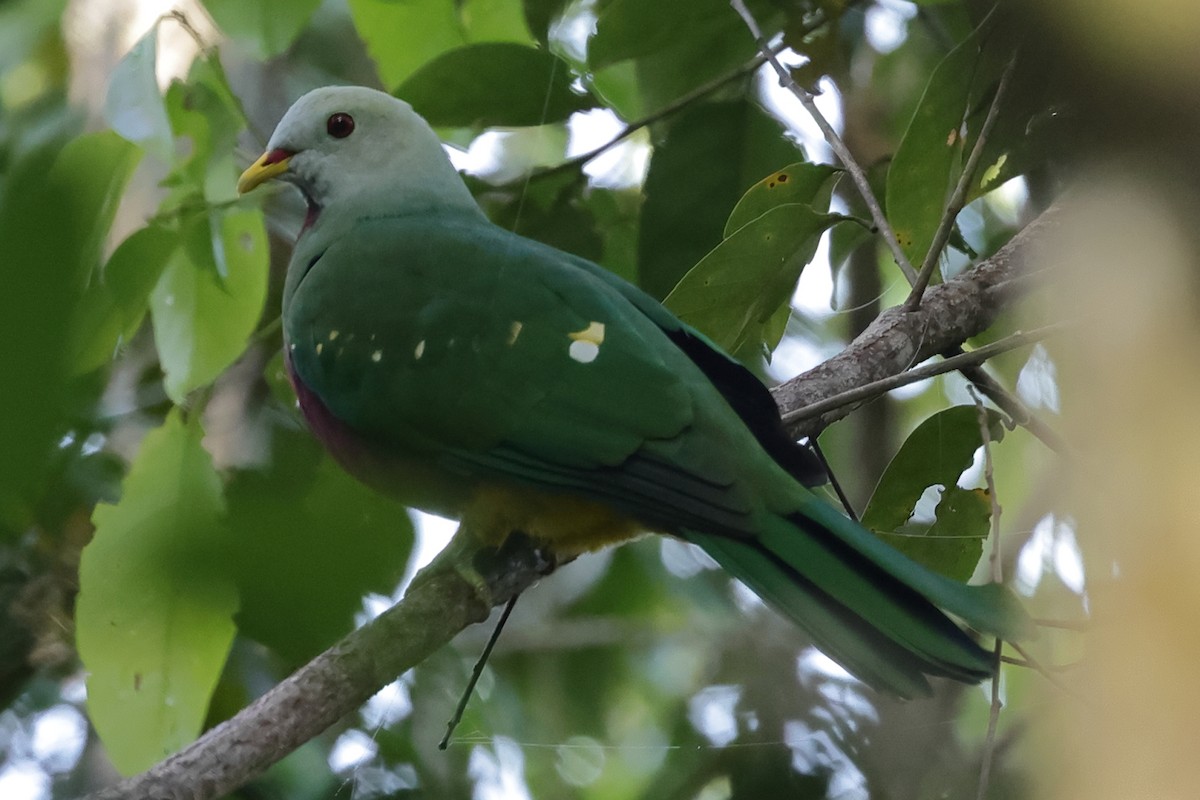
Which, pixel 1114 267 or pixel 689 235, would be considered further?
pixel 689 235

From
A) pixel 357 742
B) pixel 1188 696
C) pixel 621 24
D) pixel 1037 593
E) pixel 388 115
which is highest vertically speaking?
pixel 1188 696

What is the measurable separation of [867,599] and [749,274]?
0.72m

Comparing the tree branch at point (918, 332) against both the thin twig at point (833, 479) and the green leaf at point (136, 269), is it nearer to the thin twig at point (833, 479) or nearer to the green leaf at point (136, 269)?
the thin twig at point (833, 479)

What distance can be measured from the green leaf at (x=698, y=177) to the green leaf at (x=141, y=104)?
1.04m

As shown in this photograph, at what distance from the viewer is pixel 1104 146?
658 mm

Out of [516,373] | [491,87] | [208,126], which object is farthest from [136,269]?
[491,87]

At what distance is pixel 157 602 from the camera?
1.00 m

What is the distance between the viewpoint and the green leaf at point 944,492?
6.98 ft

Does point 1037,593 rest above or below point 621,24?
below

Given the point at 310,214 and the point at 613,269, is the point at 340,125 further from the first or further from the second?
the point at 613,269

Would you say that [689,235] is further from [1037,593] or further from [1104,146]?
[1104,146]

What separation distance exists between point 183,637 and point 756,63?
176 cm

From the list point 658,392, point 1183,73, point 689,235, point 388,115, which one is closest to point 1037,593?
point 658,392

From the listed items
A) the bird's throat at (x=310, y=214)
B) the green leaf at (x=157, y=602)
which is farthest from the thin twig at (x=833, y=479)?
the bird's throat at (x=310, y=214)
